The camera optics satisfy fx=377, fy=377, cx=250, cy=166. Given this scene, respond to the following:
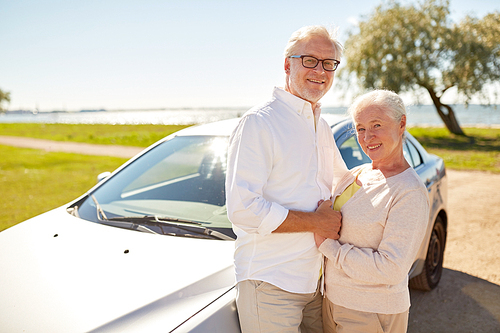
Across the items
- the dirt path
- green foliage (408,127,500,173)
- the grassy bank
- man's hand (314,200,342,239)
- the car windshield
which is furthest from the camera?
green foliage (408,127,500,173)

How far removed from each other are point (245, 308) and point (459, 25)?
23.9 metres

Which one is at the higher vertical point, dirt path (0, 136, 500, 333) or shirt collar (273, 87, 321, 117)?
shirt collar (273, 87, 321, 117)

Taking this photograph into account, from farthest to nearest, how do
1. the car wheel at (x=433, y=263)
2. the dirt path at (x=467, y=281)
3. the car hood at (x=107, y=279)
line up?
1. the car wheel at (x=433, y=263)
2. the dirt path at (x=467, y=281)
3. the car hood at (x=107, y=279)

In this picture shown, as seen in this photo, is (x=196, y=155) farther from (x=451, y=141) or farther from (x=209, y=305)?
(x=451, y=141)

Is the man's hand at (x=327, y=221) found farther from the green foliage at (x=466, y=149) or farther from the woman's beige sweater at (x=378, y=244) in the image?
the green foliage at (x=466, y=149)

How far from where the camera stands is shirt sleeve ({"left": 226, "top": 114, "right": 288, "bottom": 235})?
1537 mm

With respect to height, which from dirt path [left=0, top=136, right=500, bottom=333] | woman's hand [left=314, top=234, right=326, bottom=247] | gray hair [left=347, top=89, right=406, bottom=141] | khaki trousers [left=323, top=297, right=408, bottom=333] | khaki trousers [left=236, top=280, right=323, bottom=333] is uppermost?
gray hair [left=347, top=89, right=406, bottom=141]

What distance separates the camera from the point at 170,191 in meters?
2.72

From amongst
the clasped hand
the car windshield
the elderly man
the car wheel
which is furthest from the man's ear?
the car wheel

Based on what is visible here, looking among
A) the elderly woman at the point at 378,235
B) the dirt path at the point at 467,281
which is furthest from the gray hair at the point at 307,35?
the dirt path at the point at 467,281

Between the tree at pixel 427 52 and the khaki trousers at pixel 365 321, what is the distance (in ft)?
63.4

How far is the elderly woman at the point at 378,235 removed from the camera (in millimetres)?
1597

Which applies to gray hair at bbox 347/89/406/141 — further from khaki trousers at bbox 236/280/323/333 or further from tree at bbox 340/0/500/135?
tree at bbox 340/0/500/135

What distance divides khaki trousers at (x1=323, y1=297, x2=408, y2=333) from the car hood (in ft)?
1.75
